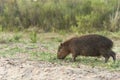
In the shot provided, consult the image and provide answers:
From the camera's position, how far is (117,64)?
985 cm

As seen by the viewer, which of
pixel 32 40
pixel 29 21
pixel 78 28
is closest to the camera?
pixel 32 40

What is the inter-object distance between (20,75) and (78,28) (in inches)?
305

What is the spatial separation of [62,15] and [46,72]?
926cm

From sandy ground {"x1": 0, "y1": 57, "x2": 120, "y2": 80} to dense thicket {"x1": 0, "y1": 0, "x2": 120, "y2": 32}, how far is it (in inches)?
280

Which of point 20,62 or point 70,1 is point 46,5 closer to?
point 70,1

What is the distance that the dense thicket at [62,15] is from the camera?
1733cm

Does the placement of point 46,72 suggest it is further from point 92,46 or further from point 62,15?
point 62,15

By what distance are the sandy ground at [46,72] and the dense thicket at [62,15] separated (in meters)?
7.10

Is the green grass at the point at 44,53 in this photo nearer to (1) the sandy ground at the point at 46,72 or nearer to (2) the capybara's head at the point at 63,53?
(2) the capybara's head at the point at 63,53

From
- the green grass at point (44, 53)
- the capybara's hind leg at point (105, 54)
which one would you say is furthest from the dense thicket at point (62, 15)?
the capybara's hind leg at point (105, 54)

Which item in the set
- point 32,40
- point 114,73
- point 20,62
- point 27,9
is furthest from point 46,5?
point 114,73

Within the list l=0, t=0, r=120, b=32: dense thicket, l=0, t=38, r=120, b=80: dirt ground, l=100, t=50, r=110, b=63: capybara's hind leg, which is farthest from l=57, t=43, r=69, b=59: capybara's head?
A: l=0, t=0, r=120, b=32: dense thicket

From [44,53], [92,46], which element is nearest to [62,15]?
[44,53]

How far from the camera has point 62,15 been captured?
60.5 feet
